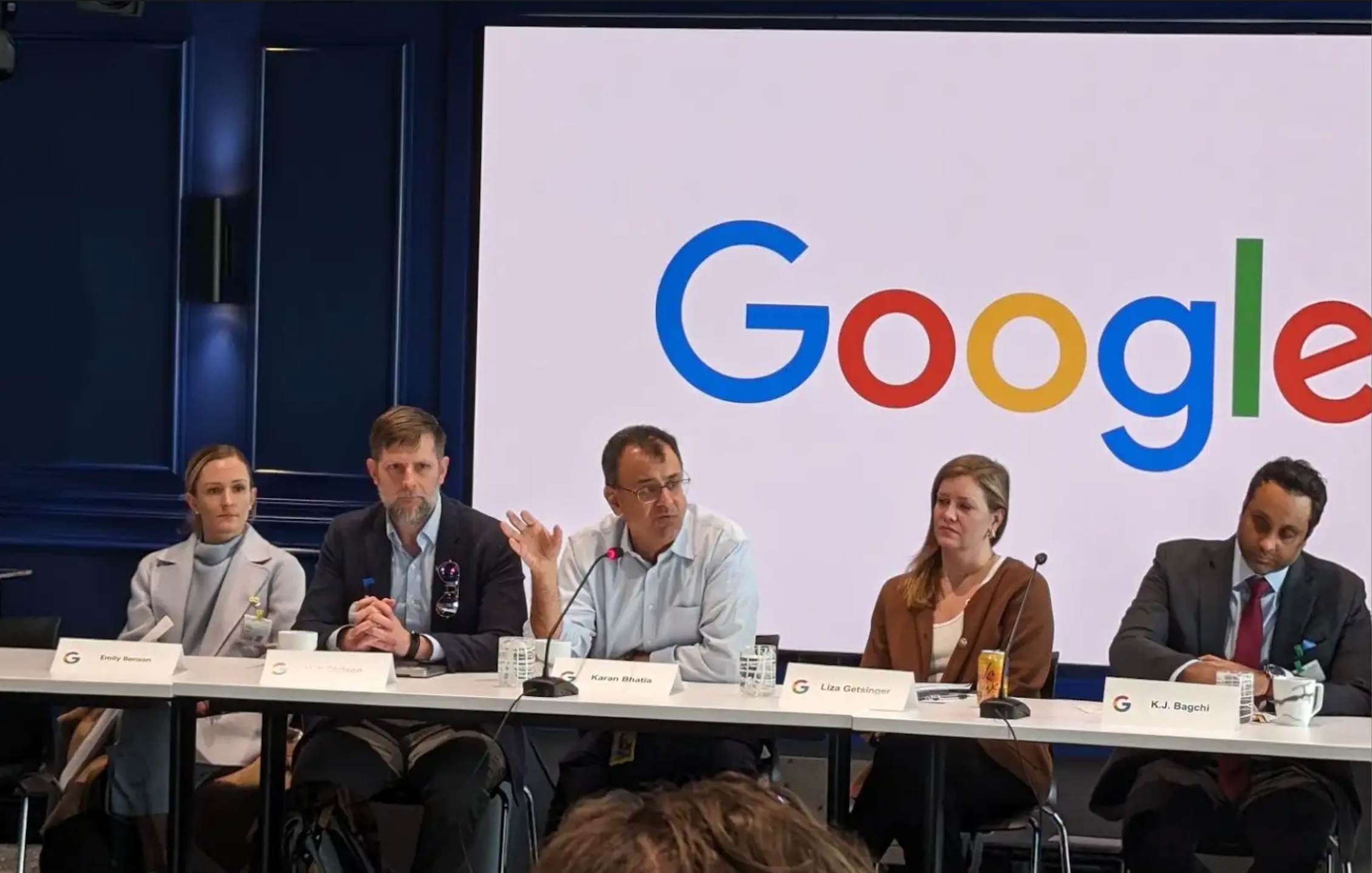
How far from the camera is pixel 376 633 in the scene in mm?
3625

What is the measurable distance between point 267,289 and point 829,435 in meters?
2.04

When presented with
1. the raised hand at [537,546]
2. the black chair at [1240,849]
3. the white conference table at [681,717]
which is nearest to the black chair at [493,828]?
the white conference table at [681,717]

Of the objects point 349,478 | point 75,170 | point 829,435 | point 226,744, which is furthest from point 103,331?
point 829,435

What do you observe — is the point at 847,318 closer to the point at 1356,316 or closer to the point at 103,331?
the point at 1356,316

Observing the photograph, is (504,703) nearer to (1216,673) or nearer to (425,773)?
(425,773)

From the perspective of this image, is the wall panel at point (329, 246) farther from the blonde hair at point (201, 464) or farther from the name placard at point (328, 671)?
the name placard at point (328, 671)

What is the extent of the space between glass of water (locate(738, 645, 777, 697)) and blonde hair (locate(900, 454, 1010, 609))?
50cm

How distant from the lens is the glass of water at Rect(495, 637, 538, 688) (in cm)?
346

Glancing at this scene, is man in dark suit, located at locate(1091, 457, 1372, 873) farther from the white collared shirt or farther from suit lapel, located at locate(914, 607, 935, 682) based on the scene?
the white collared shirt

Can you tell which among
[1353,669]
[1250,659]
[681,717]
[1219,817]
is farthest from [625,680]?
[1353,669]

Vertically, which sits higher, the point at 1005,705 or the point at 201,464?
the point at 201,464

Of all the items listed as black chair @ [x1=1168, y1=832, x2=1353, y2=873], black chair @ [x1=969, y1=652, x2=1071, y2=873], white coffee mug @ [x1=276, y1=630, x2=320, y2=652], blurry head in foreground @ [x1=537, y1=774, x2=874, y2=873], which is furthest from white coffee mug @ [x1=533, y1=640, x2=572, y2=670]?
blurry head in foreground @ [x1=537, y1=774, x2=874, y2=873]

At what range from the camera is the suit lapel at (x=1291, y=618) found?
3637 mm

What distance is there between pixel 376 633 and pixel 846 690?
1109mm
